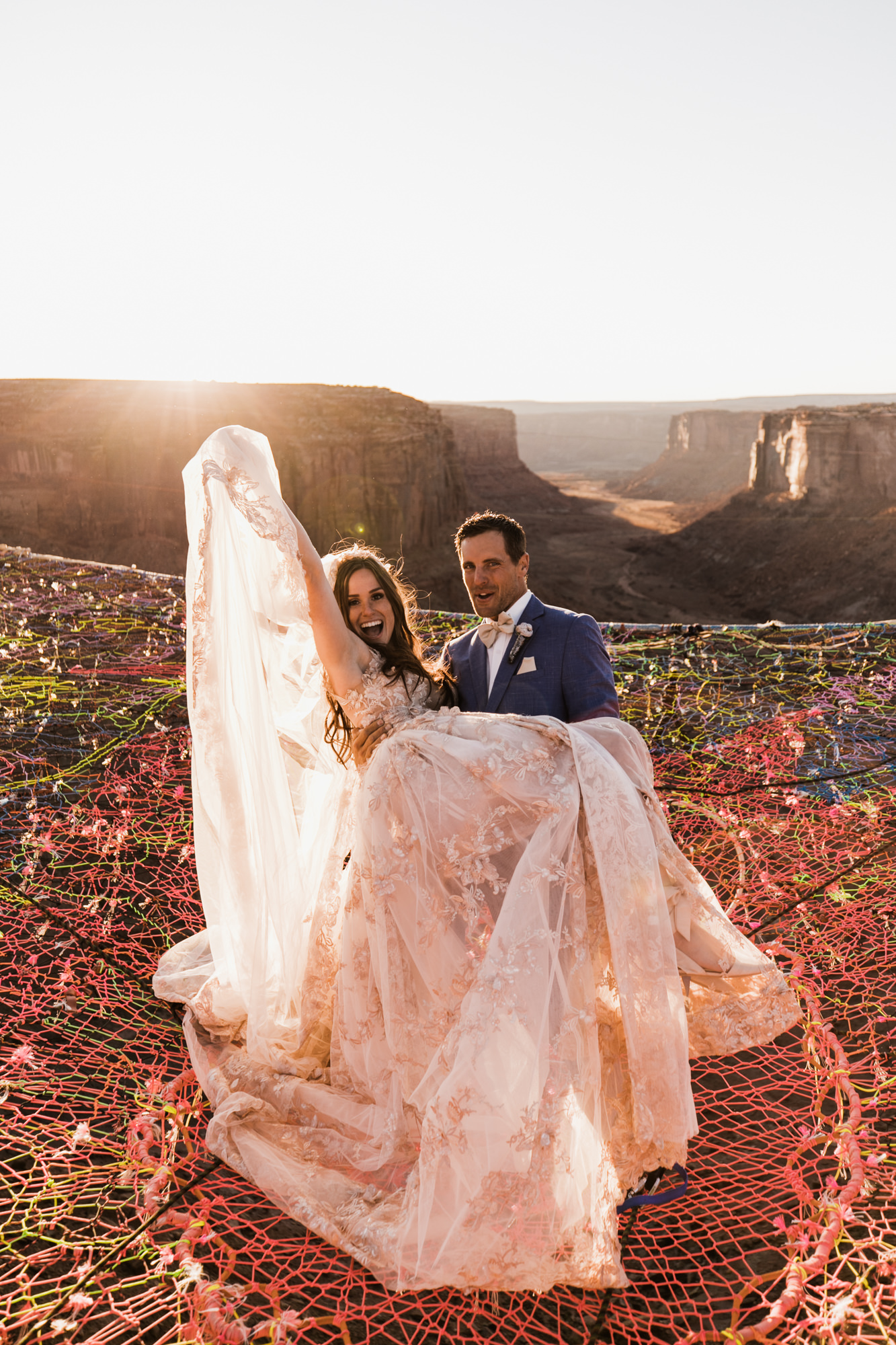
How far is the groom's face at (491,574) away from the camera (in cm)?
350

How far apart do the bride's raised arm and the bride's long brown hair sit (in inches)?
3.8

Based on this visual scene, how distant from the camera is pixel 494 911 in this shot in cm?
297

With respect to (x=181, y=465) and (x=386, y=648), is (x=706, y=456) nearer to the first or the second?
(x=181, y=465)

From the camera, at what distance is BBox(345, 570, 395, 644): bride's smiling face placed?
3.57m

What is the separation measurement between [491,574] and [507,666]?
379 millimetres

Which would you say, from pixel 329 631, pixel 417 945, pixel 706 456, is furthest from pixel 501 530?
pixel 706 456

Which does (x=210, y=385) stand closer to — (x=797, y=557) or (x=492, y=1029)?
(x=797, y=557)

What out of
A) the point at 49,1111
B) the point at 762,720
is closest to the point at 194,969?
the point at 49,1111

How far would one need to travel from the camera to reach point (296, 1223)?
2896mm

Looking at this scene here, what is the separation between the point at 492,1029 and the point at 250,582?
5.83ft

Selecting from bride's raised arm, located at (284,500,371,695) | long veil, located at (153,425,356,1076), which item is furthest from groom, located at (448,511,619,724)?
long veil, located at (153,425,356,1076)

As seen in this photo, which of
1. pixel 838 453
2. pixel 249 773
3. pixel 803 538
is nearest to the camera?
pixel 249 773

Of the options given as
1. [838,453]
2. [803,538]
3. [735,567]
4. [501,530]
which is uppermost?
[501,530]

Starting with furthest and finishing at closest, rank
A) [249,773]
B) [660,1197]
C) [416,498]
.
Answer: [416,498] → [249,773] → [660,1197]
